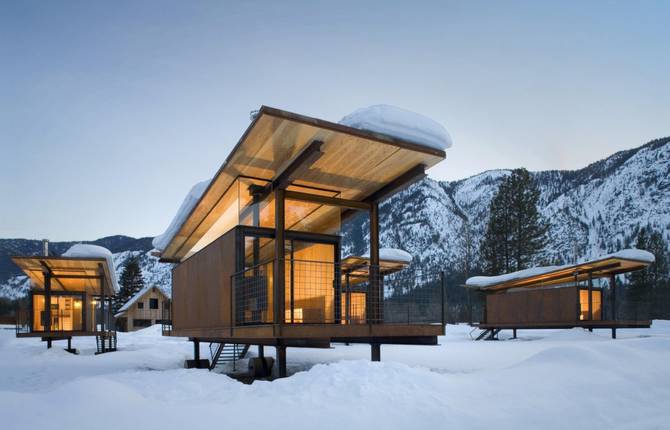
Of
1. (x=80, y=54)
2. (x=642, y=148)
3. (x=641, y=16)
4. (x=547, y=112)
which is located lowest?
(x=80, y=54)

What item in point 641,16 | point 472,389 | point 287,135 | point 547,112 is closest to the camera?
point 472,389

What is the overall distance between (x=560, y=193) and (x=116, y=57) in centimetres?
12360

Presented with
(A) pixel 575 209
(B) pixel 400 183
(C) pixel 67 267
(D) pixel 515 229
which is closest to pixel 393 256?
(B) pixel 400 183

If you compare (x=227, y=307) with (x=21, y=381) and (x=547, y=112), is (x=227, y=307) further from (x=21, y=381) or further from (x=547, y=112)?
(x=547, y=112)

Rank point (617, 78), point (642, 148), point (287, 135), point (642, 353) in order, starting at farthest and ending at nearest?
1. point (642, 148)
2. point (617, 78)
3. point (642, 353)
4. point (287, 135)

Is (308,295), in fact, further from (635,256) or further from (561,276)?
(561,276)

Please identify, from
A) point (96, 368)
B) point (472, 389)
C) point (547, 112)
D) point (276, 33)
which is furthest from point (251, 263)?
point (547, 112)

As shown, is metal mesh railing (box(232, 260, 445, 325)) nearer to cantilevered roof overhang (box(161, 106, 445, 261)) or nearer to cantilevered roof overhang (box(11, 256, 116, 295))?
cantilevered roof overhang (box(161, 106, 445, 261))

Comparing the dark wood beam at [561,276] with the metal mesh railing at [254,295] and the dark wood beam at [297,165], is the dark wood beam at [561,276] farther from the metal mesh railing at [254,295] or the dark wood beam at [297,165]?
the metal mesh railing at [254,295]

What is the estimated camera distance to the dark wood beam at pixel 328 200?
9.30m

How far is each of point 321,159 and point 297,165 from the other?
497 mm

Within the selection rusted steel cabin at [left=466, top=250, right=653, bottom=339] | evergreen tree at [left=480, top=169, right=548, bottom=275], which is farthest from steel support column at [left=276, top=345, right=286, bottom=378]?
evergreen tree at [left=480, top=169, right=548, bottom=275]

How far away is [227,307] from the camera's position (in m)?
9.00

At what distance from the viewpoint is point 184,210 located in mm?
11656
